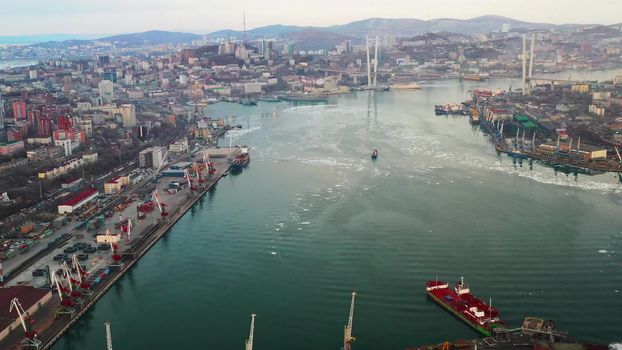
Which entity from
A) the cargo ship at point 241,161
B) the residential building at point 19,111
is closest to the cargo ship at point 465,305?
the cargo ship at point 241,161

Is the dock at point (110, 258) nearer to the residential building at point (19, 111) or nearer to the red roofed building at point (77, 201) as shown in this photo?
the red roofed building at point (77, 201)

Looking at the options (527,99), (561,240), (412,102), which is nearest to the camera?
(561,240)

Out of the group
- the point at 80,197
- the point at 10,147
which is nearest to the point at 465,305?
the point at 80,197

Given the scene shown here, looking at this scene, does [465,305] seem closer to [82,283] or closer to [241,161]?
[82,283]

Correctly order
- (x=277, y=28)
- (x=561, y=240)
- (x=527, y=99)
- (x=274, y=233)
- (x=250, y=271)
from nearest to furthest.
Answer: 1. (x=250, y=271)
2. (x=561, y=240)
3. (x=274, y=233)
4. (x=527, y=99)
5. (x=277, y=28)

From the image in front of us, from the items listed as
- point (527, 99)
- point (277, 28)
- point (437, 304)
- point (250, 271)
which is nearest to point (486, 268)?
point (437, 304)

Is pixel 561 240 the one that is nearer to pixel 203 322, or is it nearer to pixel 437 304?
pixel 437 304

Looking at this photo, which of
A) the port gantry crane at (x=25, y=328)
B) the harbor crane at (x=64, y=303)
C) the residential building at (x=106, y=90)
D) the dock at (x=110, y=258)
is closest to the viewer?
the port gantry crane at (x=25, y=328)

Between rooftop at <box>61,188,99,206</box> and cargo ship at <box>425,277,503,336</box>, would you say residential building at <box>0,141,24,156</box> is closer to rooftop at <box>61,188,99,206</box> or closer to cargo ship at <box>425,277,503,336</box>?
rooftop at <box>61,188,99,206</box>
